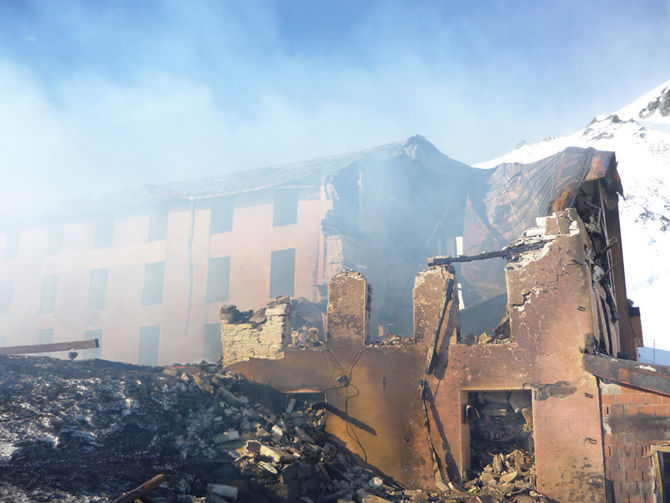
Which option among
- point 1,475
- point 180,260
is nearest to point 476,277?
point 180,260

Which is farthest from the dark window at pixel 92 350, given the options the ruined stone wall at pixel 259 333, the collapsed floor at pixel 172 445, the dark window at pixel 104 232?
the ruined stone wall at pixel 259 333

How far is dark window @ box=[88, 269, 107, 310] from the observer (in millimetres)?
24656

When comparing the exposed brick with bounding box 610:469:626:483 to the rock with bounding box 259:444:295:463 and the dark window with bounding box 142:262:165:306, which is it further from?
the dark window with bounding box 142:262:165:306

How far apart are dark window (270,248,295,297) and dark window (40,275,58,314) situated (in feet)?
43.3

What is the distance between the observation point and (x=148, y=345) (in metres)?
23.0

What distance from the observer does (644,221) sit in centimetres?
3048

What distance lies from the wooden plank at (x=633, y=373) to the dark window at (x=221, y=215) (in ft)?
55.8

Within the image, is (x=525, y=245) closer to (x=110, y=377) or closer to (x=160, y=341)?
(x=110, y=377)

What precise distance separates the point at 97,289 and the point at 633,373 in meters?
23.8

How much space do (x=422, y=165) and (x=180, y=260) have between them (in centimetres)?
1188

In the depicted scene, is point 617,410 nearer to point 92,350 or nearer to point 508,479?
point 508,479

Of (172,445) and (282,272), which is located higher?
(282,272)

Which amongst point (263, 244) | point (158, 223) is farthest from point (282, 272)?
point (158, 223)

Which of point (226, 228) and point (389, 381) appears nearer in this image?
point (389, 381)
